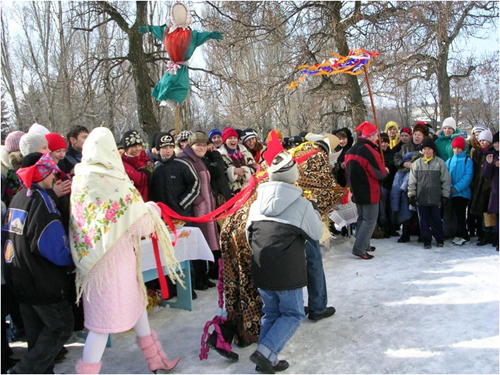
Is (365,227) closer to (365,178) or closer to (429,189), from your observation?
(365,178)

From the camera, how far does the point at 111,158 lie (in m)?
3.04

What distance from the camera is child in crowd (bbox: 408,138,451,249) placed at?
6469 mm

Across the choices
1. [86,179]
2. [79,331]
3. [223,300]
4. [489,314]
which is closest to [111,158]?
[86,179]

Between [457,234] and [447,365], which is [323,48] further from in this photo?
[447,365]

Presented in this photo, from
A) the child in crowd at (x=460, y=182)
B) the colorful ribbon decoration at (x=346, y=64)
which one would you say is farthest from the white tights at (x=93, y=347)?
the child in crowd at (x=460, y=182)

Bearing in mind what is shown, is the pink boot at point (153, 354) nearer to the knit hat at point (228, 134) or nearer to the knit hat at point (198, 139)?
the knit hat at point (198, 139)

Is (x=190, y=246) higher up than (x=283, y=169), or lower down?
lower down

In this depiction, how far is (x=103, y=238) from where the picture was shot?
2.96 m

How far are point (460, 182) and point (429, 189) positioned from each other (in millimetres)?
558

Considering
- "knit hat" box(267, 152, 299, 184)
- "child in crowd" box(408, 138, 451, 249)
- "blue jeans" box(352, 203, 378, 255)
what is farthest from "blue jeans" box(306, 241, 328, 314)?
"child in crowd" box(408, 138, 451, 249)

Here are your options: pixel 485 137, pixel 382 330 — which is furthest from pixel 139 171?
pixel 485 137

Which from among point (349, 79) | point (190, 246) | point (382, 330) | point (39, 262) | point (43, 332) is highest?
point (349, 79)

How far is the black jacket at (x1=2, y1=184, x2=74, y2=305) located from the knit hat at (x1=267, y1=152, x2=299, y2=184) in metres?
1.57

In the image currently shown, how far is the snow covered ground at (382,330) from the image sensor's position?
3406mm
